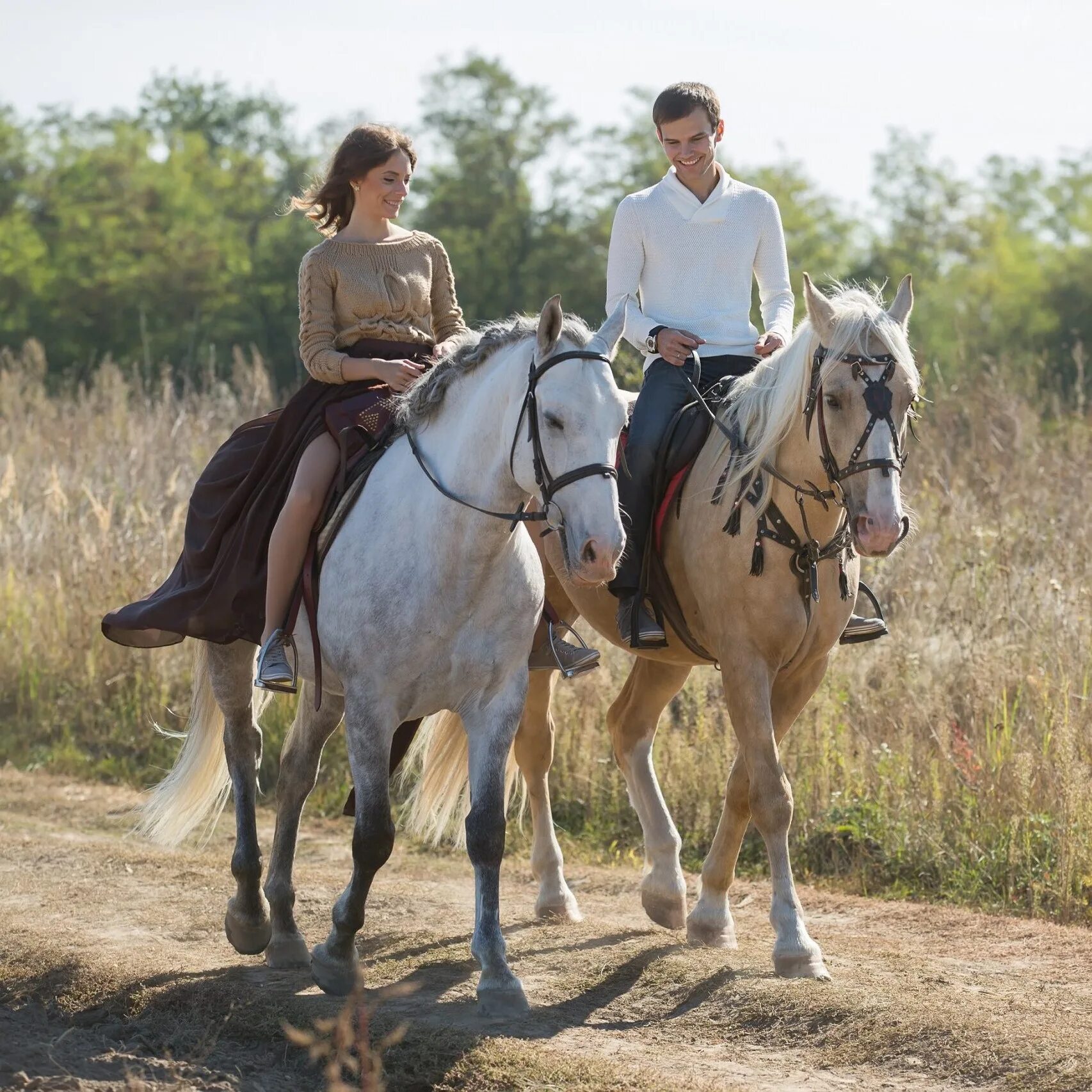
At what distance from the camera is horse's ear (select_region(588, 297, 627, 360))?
4492mm

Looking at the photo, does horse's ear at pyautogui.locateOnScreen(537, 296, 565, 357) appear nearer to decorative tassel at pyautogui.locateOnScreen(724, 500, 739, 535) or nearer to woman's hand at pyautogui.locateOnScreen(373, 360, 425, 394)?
woman's hand at pyautogui.locateOnScreen(373, 360, 425, 394)

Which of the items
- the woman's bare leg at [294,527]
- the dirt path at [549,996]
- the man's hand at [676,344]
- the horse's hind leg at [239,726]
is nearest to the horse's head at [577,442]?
the woman's bare leg at [294,527]

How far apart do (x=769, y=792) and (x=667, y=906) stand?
114 cm

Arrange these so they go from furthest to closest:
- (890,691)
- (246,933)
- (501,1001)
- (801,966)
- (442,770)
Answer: (890,691) → (442,770) → (246,933) → (801,966) → (501,1001)

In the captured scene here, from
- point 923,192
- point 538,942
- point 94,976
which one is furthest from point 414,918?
point 923,192

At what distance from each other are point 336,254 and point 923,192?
143 ft

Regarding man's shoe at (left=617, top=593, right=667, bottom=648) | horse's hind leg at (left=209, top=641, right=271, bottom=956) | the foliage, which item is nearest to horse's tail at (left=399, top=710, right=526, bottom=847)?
horse's hind leg at (left=209, top=641, right=271, bottom=956)

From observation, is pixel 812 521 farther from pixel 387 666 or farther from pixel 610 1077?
pixel 610 1077

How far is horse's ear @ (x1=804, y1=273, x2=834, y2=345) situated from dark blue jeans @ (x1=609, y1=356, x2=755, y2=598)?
3.12ft

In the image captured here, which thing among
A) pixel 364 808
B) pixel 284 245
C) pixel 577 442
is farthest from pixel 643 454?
pixel 284 245

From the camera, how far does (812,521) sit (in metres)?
5.39

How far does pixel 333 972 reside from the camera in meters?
5.04

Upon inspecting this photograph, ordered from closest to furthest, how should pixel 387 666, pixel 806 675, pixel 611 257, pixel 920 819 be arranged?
pixel 387 666 < pixel 806 675 < pixel 611 257 < pixel 920 819

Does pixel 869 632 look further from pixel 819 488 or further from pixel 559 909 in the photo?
pixel 559 909
